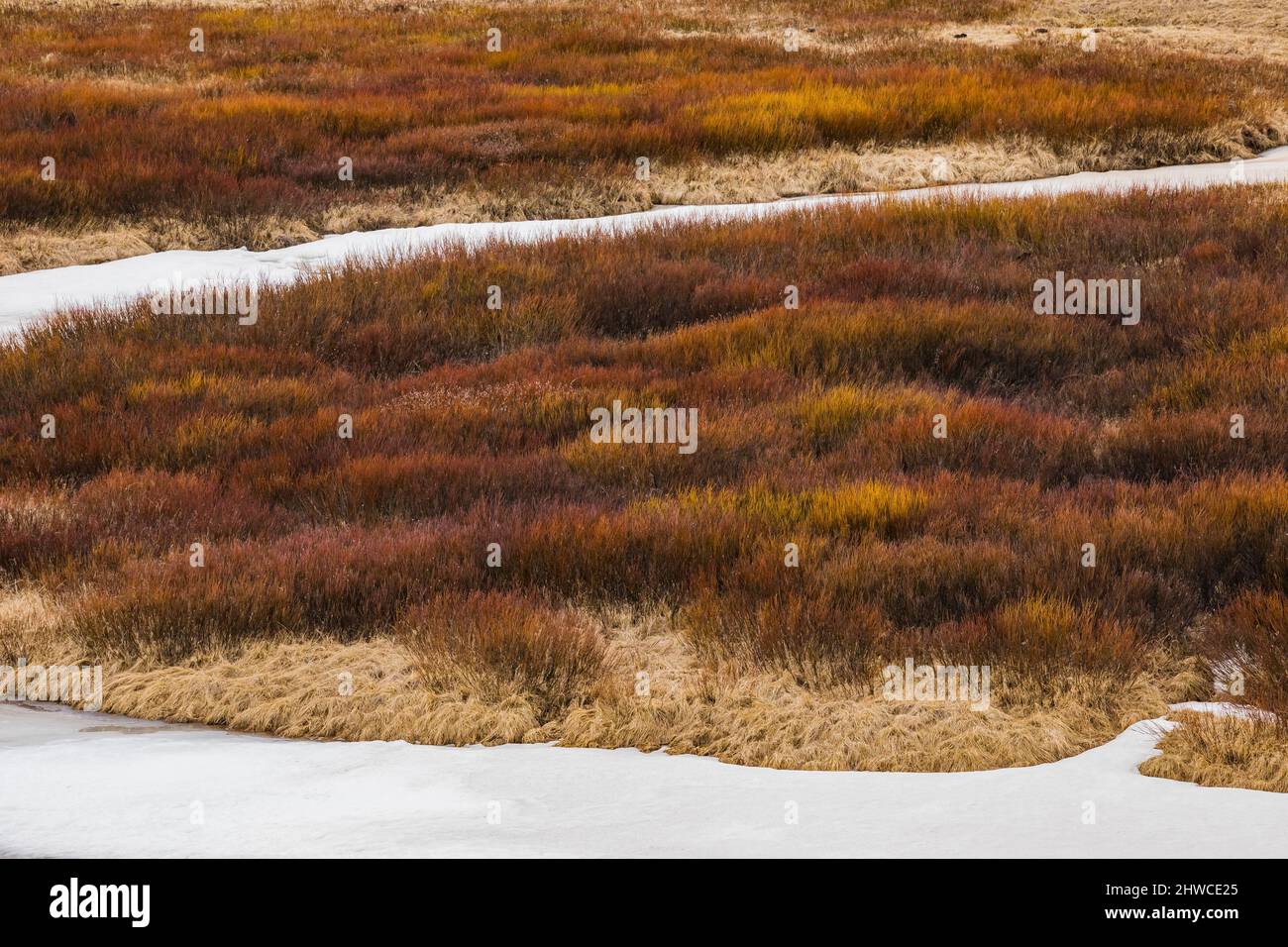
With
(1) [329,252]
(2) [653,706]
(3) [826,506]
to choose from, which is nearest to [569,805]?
(2) [653,706]

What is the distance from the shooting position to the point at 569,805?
366cm

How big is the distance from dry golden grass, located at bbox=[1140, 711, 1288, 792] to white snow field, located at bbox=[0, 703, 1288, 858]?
0.09 m

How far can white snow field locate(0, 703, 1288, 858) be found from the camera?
327 centimetres

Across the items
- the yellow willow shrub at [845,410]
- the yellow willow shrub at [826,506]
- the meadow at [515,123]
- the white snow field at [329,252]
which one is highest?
the meadow at [515,123]

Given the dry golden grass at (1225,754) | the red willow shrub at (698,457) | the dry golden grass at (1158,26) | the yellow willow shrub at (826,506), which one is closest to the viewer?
the dry golden grass at (1225,754)

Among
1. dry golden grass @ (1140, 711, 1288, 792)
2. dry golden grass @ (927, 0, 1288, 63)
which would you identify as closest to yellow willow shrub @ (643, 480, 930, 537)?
dry golden grass @ (1140, 711, 1288, 792)

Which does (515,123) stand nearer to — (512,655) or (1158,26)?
(512,655)

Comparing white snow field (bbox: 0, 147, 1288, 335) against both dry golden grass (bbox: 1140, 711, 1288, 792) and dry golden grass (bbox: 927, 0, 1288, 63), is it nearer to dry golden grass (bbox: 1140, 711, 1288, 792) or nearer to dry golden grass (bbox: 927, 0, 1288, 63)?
dry golden grass (bbox: 1140, 711, 1288, 792)

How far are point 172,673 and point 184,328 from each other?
189 inches

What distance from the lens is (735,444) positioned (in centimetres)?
647

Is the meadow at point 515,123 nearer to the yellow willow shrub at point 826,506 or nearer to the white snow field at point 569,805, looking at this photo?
the yellow willow shrub at point 826,506

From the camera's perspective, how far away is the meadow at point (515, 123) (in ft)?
44.0

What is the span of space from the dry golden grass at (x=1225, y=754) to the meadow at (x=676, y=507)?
70mm

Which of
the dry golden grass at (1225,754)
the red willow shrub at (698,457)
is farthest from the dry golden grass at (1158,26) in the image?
the dry golden grass at (1225,754)
